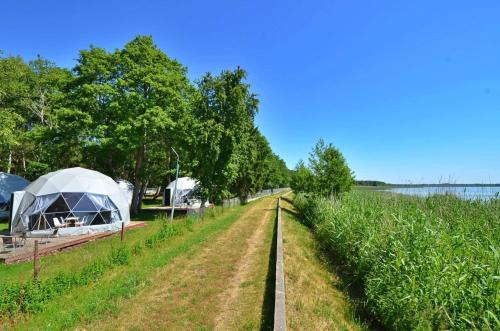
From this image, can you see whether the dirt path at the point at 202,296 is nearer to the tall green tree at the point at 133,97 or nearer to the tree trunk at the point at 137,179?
the tall green tree at the point at 133,97

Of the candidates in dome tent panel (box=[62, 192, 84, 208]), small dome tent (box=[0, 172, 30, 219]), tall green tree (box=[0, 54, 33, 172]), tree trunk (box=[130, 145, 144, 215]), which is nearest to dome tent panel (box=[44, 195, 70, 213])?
dome tent panel (box=[62, 192, 84, 208])

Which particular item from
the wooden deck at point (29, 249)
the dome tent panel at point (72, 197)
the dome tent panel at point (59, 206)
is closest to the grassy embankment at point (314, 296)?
the wooden deck at point (29, 249)

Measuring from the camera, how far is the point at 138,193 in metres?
27.9

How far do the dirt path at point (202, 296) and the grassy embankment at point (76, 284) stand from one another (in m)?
0.41

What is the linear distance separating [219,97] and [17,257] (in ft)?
53.3

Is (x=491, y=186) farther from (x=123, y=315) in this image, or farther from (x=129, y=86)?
(x=129, y=86)

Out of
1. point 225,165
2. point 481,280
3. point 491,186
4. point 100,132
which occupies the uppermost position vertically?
point 100,132

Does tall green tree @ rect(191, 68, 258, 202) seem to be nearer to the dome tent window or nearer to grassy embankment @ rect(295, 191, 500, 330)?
the dome tent window

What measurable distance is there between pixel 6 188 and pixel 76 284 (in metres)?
23.9

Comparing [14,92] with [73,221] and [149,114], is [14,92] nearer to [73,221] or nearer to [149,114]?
[149,114]

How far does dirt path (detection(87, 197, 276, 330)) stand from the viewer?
584 centimetres

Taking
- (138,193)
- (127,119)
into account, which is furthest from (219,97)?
(138,193)

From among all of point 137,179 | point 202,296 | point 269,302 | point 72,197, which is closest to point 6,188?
point 137,179

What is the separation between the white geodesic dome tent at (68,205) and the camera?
57.6ft
